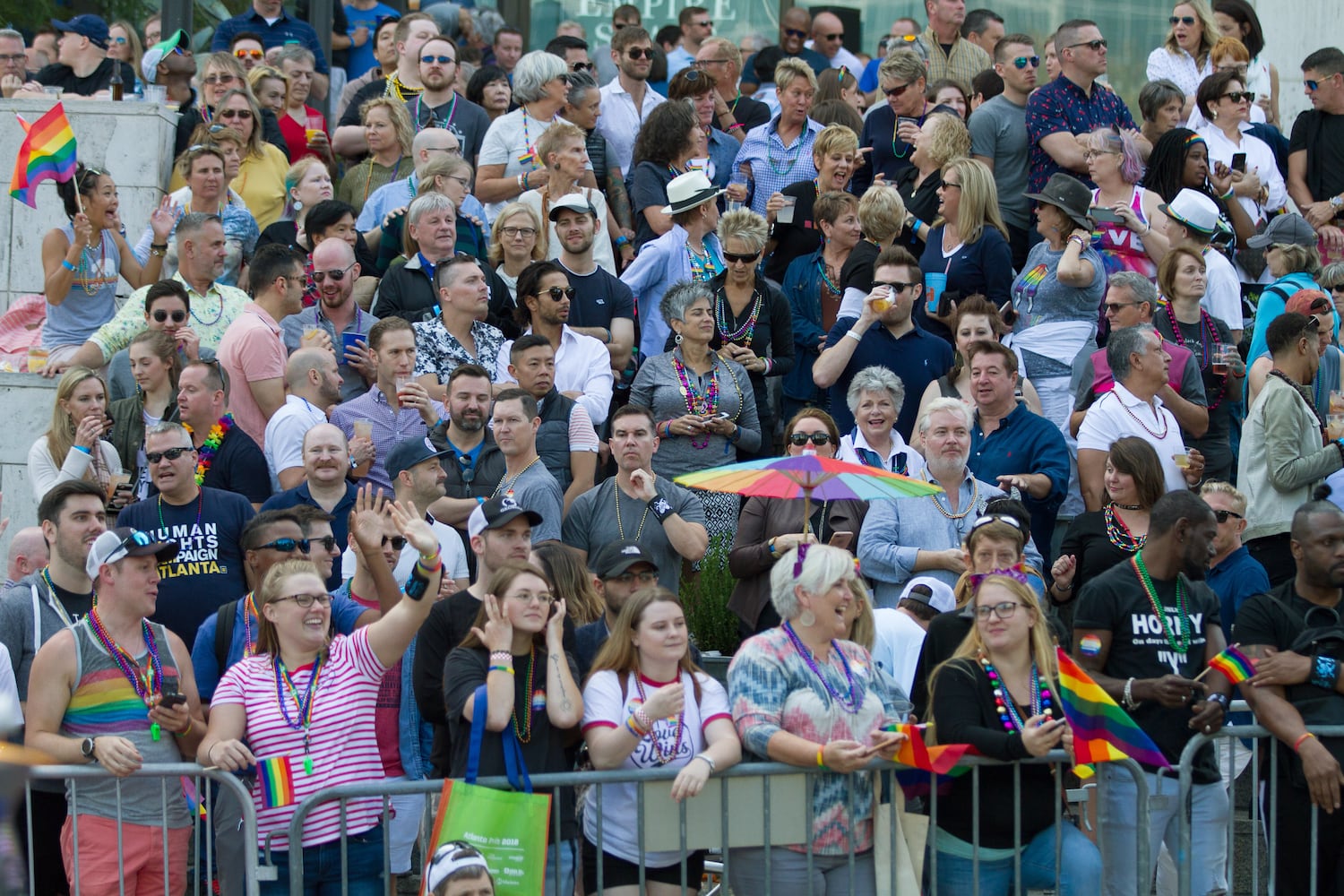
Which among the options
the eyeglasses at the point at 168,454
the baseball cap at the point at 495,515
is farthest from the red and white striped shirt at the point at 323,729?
the eyeglasses at the point at 168,454

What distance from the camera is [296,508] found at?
22.5 ft

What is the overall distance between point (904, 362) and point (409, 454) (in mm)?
2886

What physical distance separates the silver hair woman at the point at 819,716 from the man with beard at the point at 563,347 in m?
3.26

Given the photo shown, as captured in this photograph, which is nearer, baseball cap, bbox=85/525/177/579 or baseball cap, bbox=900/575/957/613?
baseball cap, bbox=85/525/177/579

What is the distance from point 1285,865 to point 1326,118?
7913 millimetres

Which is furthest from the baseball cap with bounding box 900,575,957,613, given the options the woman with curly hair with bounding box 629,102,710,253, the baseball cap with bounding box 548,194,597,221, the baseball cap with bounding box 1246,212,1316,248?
the baseball cap with bounding box 1246,212,1316,248

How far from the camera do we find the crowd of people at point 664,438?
582cm

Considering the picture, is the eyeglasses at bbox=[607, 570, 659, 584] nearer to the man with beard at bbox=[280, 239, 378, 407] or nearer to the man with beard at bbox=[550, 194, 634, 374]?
the man with beard at bbox=[280, 239, 378, 407]

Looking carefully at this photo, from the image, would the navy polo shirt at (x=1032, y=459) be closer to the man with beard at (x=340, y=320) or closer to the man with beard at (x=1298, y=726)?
the man with beard at (x=1298, y=726)

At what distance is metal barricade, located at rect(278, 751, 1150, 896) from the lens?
5.55 metres

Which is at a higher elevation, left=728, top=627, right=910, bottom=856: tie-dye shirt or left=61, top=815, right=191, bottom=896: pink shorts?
left=728, top=627, right=910, bottom=856: tie-dye shirt

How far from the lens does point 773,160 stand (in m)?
11.6

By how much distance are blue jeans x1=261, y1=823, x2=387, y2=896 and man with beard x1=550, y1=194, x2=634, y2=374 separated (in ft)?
14.4

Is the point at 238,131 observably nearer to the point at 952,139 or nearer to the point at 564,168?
the point at 564,168
